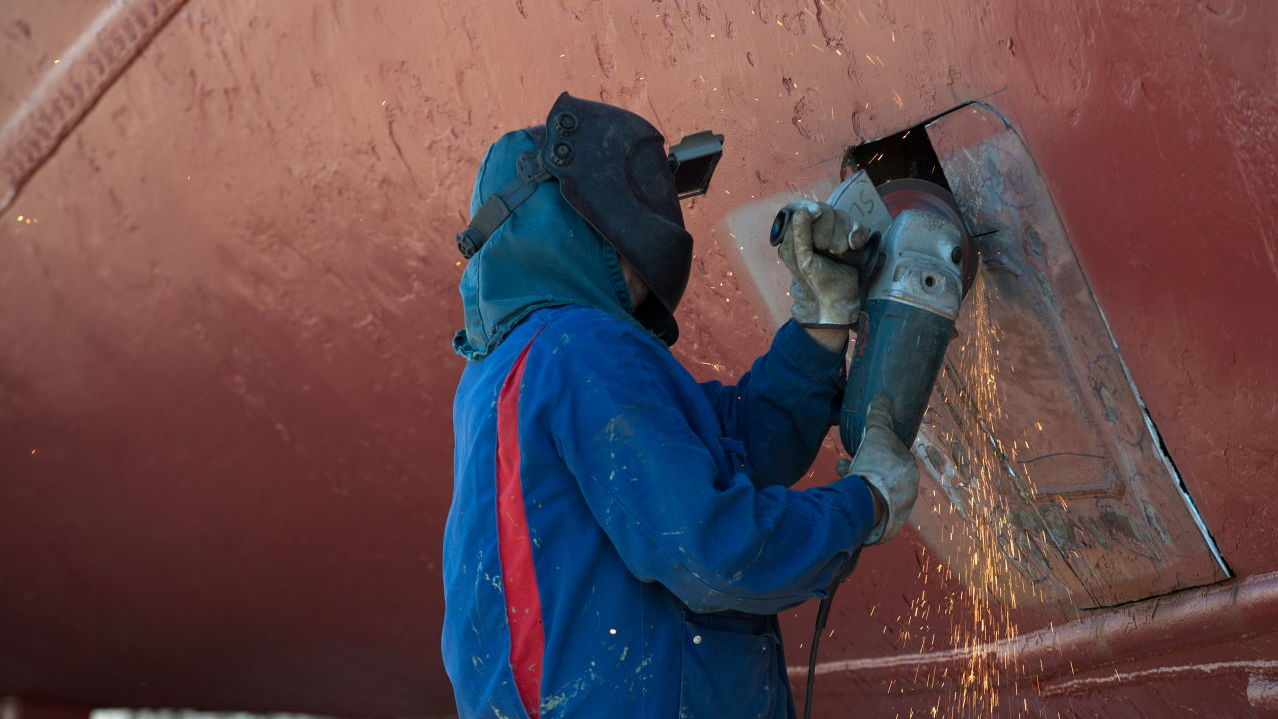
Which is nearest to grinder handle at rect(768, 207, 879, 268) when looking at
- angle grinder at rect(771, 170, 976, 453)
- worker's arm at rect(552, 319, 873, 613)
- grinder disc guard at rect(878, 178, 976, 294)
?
angle grinder at rect(771, 170, 976, 453)

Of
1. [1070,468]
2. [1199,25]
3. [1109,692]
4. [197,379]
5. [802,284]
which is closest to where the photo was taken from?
[1199,25]

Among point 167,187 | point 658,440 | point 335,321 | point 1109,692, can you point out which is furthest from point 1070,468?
point 167,187

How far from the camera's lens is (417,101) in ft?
9.00

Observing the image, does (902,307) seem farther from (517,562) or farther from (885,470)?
(517,562)

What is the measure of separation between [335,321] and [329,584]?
889 mm

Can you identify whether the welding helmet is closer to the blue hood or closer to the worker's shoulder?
the blue hood

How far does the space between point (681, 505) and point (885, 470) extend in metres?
0.33

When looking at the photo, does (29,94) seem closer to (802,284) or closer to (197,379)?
(197,379)

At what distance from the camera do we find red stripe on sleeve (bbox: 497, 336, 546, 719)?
164 cm

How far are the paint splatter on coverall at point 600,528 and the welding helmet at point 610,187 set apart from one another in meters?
0.04

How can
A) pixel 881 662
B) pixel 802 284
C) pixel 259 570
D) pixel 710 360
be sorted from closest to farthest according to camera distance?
pixel 802 284
pixel 710 360
pixel 881 662
pixel 259 570

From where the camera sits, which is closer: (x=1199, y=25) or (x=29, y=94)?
(x=1199, y=25)

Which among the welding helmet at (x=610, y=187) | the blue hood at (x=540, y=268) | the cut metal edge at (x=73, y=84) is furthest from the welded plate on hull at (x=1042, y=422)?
the cut metal edge at (x=73, y=84)

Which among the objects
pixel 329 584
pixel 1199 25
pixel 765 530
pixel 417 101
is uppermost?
pixel 417 101
